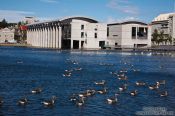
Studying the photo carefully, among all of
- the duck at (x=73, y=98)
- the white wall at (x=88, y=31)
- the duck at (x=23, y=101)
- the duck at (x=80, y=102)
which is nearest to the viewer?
the duck at (x=23, y=101)

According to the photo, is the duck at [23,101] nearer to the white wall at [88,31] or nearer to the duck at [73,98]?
the duck at [73,98]

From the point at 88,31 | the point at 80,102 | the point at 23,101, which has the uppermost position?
the point at 88,31

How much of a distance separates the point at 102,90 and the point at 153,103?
290 inches

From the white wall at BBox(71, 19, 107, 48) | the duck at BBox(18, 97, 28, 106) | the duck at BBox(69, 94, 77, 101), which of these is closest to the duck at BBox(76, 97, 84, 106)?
the duck at BBox(69, 94, 77, 101)

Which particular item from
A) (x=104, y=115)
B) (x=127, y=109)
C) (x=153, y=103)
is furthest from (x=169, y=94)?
(x=104, y=115)

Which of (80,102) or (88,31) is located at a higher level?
(88,31)

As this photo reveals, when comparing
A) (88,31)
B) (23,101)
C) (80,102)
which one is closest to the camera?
(23,101)

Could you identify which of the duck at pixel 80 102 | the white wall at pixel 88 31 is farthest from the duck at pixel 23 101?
the white wall at pixel 88 31

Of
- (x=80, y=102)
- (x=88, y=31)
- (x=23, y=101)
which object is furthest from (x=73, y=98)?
(x=88, y=31)

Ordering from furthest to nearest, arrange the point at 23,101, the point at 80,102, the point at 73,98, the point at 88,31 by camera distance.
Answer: the point at 88,31 < the point at 73,98 < the point at 80,102 < the point at 23,101

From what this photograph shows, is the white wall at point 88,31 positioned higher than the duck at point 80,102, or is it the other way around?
the white wall at point 88,31

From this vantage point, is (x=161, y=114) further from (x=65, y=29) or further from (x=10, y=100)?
(x=65, y=29)

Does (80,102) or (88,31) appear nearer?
(80,102)

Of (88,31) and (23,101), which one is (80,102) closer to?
(23,101)
